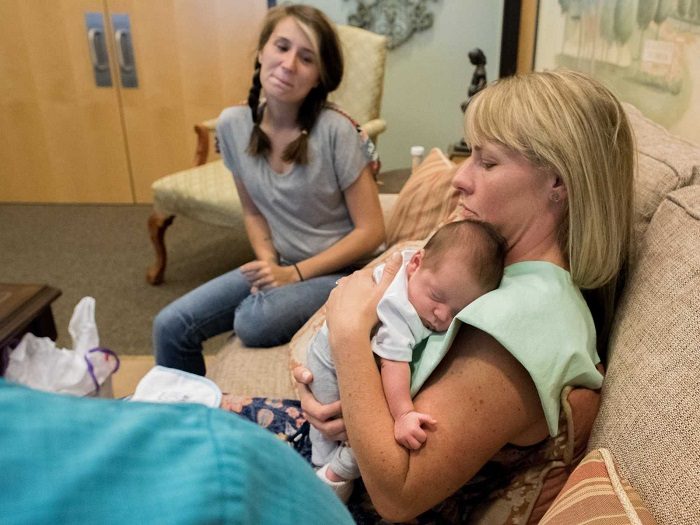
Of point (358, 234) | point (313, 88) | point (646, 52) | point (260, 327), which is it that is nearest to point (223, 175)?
point (313, 88)

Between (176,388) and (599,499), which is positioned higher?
(599,499)

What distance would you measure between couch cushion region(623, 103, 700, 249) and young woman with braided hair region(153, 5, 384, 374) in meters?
0.78

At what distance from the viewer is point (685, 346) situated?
0.76m

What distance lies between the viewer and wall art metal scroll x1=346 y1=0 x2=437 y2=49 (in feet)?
11.5

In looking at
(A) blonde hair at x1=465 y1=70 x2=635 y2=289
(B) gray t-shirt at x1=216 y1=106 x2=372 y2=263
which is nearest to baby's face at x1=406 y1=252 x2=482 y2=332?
(A) blonde hair at x1=465 y1=70 x2=635 y2=289

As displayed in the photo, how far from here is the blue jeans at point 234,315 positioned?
63.7 inches

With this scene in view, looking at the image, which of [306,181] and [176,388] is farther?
[306,181]

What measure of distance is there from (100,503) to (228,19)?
3777mm

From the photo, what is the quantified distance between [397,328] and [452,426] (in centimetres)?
20

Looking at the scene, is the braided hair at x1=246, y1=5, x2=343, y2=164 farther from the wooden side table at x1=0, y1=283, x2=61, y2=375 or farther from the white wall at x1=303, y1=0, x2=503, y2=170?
the white wall at x1=303, y1=0, x2=503, y2=170

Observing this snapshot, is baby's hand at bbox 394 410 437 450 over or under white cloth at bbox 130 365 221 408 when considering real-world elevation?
over

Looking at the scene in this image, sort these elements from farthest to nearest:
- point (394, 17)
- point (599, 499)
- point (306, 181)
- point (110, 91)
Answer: point (110, 91), point (394, 17), point (306, 181), point (599, 499)

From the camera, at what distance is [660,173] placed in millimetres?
1092

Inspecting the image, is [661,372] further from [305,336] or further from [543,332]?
[305,336]
